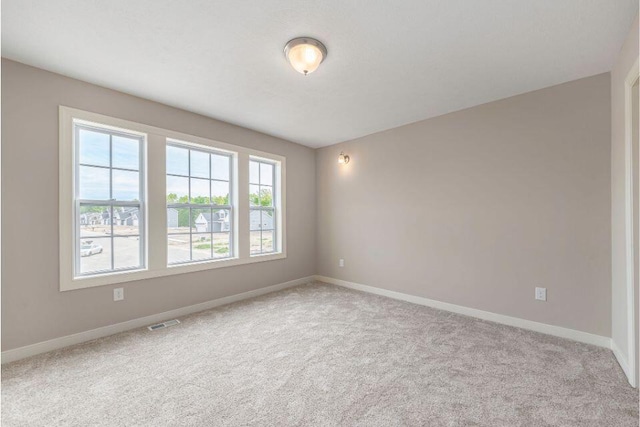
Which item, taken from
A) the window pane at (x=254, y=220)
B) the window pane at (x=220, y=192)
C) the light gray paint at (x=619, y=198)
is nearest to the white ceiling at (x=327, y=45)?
the light gray paint at (x=619, y=198)

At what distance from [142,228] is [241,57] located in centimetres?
218

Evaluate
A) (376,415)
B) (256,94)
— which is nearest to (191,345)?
(376,415)

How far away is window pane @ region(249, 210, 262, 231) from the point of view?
434cm

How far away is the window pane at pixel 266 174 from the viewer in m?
4.52

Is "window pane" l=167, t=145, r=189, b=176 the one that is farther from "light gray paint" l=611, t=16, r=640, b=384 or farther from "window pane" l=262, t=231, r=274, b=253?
"light gray paint" l=611, t=16, r=640, b=384

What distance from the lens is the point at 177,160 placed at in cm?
351

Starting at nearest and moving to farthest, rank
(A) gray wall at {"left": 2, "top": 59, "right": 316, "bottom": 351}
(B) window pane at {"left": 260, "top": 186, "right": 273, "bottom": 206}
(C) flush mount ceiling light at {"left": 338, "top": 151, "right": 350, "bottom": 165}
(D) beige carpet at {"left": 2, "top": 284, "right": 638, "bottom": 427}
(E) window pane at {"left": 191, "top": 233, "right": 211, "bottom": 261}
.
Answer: (D) beige carpet at {"left": 2, "top": 284, "right": 638, "bottom": 427} → (A) gray wall at {"left": 2, "top": 59, "right": 316, "bottom": 351} → (E) window pane at {"left": 191, "top": 233, "right": 211, "bottom": 261} → (B) window pane at {"left": 260, "top": 186, "right": 273, "bottom": 206} → (C) flush mount ceiling light at {"left": 338, "top": 151, "right": 350, "bottom": 165}

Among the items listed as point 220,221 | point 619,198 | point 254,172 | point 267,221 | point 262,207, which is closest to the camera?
point 619,198

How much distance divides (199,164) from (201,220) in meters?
0.75

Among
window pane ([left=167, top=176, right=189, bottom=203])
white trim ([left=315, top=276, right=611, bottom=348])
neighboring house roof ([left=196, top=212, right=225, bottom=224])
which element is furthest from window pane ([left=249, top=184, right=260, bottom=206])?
white trim ([left=315, top=276, right=611, bottom=348])

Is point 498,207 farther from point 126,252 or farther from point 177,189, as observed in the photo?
point 126,252

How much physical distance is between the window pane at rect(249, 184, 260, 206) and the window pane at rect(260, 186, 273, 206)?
0.06 m

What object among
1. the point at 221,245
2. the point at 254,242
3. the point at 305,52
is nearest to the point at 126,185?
the point at 221,245

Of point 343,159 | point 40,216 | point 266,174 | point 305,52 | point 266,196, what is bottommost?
point 40,216
